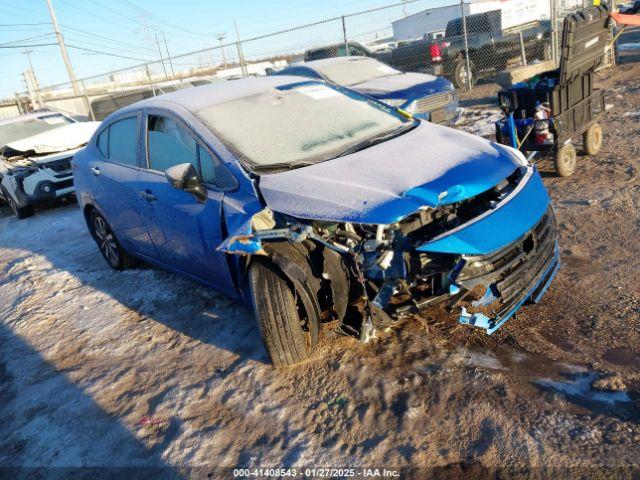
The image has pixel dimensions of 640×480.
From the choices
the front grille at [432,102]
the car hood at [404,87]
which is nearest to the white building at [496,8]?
the car hood at [404,87]

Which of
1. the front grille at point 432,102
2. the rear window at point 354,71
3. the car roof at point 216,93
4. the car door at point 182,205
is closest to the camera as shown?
the car door at point 182,205

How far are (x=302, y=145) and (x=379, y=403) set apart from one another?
1.80 metres

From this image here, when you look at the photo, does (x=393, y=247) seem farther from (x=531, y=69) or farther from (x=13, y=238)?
(x=531, y=69)

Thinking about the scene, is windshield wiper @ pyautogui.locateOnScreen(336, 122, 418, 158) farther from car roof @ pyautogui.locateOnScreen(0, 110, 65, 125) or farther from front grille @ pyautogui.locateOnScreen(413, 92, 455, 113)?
car roof @ pyautogui.locateOnScreen(0, 110, 65, 125)

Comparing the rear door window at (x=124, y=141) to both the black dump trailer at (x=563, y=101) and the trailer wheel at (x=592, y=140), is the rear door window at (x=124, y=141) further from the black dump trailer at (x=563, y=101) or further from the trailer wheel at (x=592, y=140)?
the trailer wheel at (x=592, y=140)

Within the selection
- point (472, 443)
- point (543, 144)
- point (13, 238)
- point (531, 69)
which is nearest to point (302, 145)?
point (472, 443)

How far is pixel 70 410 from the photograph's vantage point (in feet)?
10.6

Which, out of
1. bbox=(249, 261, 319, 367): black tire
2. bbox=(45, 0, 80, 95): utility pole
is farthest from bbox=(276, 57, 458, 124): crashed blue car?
bbox=(45, 0, 80, 95): utility pole

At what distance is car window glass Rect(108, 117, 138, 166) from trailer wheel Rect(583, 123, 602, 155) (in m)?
5.37

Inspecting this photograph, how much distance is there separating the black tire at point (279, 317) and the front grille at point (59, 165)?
7.07 metres

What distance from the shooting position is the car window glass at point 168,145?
360 centimetres

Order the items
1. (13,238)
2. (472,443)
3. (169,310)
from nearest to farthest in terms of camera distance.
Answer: (472,443) → (169,310) → (13,238)

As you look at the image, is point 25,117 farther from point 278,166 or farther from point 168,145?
point 278,166

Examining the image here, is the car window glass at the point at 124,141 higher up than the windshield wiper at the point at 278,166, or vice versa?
the car window glass at the point at 124,141
